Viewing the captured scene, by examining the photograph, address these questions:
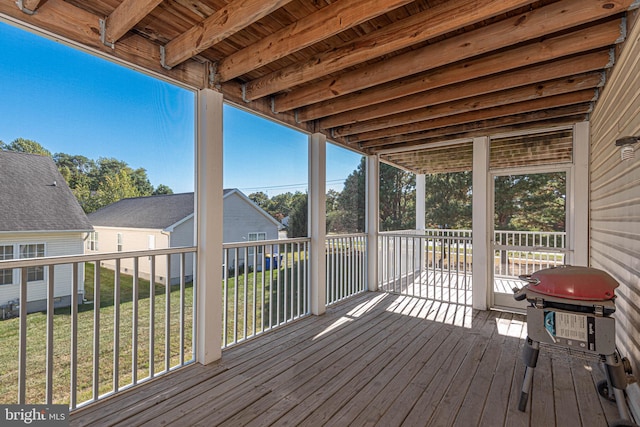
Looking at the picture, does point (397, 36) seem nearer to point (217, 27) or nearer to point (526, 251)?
point (217, 27)

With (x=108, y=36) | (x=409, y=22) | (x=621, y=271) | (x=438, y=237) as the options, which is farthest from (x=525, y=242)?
(x=108, y=36)

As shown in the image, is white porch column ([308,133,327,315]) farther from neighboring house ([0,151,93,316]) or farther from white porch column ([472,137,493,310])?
neighboring house ([0,151,93,316])

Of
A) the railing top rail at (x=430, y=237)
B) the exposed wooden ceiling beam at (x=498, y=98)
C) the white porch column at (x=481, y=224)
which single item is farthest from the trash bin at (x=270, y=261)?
the white porch column at (x=481, y=224)

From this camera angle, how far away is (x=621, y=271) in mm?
2191

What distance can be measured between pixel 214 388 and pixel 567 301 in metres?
2.42

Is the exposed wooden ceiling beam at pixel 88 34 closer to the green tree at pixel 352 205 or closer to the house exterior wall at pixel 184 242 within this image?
the house exterior wall at pixel 184 242

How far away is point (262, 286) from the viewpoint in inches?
132

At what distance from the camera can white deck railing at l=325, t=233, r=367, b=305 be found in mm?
4383

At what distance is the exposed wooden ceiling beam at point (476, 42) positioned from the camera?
5.80 feet

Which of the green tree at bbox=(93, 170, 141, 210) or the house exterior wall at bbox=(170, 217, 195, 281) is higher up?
the green tree at bbox=(93, 170, 141, 210)

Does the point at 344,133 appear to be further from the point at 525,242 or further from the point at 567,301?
the point at 567,301

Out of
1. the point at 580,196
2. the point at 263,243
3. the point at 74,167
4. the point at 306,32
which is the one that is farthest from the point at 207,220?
the point at 580,196

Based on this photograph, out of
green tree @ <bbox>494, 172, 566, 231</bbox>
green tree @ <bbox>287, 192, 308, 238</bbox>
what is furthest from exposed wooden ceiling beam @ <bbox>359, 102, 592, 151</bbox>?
green tree @ <bbox>287, 192, 308, 238</bbox>

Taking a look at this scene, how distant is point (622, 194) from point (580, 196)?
1.53 m
